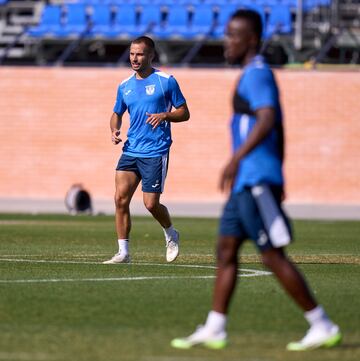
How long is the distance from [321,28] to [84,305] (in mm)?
26648

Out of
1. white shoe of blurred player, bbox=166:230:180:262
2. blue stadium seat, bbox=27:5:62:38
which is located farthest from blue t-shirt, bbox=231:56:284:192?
blue stadium seat, bbox=27:5:62:38

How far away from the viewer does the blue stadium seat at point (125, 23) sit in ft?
116

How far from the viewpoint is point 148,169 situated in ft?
46.2

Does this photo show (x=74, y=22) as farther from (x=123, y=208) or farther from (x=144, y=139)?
(x=123, y=208)

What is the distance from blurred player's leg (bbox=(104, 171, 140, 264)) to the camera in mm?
13945

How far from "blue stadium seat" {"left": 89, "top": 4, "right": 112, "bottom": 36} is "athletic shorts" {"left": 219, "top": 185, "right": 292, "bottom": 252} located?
91.9 ft

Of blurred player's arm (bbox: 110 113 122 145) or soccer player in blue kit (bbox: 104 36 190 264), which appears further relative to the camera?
blurred player's arm (bbox: 110 113 122 145)

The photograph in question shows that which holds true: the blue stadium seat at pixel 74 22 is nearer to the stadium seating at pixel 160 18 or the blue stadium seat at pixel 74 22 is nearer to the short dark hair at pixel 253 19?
the stadium seating at pixel 160 18

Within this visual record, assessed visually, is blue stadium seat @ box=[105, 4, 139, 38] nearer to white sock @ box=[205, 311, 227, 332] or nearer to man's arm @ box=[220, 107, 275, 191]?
man's arm @ box=[220, 107, 275, 191]

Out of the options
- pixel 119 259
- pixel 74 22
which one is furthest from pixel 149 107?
pixel 74 22

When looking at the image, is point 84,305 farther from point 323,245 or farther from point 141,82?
point 323,245

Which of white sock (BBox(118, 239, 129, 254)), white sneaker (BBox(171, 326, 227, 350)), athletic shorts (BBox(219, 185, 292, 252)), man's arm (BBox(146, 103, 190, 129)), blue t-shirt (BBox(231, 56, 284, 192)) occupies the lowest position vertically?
white sock (BBox(118, 239, 129, 254))

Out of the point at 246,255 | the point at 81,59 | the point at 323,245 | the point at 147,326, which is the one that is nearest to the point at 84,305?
the point at 147,326

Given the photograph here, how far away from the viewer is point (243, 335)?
830 cm
